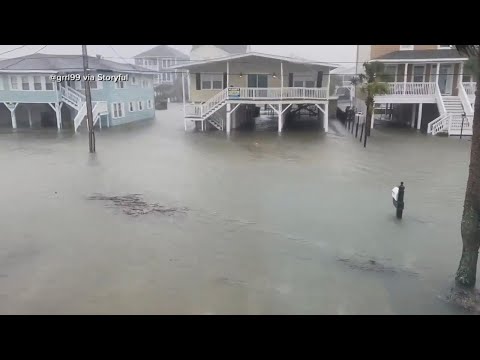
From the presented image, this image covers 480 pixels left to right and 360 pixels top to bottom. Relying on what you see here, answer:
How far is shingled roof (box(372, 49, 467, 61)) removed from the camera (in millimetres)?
28094

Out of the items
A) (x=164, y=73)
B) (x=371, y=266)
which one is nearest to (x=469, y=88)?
(x=371, y=266)

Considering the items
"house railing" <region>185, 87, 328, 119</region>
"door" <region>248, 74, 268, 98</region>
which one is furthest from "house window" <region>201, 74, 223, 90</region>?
"door" <region>248, 74, 268, 98</region>

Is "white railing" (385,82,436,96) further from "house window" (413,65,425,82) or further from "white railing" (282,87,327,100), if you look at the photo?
"white railing" (282,87,327,100)

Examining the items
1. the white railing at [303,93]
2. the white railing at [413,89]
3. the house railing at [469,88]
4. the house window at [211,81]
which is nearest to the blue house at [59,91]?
the house window at [211,81]

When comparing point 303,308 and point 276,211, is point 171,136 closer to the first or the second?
point 276,211

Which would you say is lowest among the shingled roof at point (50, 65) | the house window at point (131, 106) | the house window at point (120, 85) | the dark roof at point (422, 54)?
the house window at point (131, 106)

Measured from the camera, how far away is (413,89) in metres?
27.9

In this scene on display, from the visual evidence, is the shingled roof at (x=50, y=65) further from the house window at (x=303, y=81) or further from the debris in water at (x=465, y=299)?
the debris in water at (x=465, y=299)

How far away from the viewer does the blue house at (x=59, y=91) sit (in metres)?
30.6

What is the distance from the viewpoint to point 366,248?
9.30 metres

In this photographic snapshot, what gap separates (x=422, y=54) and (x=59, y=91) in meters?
25.9

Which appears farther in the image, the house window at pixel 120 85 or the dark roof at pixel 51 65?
the house window at pixel 120 85

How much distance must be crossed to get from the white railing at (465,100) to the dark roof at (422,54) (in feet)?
7.20

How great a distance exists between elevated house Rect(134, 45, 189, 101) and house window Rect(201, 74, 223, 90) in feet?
125
